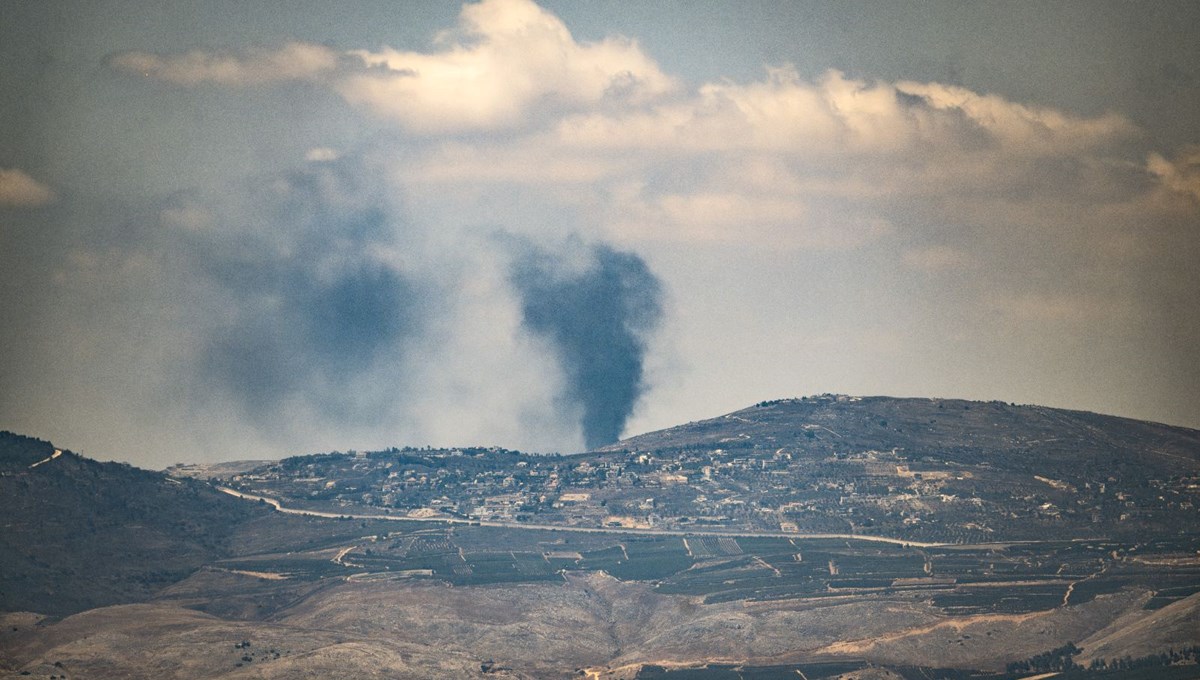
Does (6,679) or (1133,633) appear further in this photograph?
(1133,633)

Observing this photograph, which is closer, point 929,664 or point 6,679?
point 6,679

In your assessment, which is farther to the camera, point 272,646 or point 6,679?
point 272,646

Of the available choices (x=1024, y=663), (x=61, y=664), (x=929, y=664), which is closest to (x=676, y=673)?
(x=929, y=664)

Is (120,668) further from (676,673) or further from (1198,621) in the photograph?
(1198,621)

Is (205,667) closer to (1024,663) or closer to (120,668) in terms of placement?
(120,668)

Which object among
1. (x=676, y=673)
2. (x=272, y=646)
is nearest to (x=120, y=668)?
(x=272, y=646)

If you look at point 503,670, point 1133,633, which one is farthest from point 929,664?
point 503,670

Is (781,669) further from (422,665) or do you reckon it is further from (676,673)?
(422,665)
